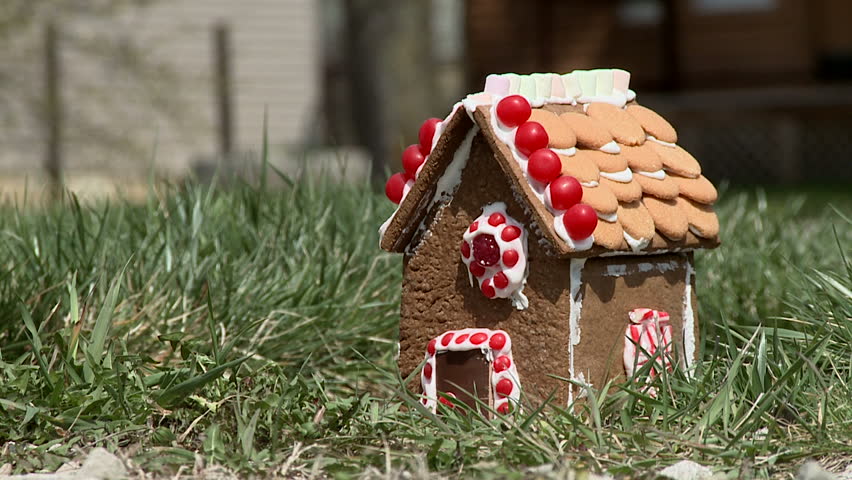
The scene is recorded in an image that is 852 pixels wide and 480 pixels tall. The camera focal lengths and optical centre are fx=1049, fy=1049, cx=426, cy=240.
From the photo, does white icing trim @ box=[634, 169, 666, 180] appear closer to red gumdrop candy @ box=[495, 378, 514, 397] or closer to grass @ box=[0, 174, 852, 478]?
grass @ box=[0, 174, 852, 478]

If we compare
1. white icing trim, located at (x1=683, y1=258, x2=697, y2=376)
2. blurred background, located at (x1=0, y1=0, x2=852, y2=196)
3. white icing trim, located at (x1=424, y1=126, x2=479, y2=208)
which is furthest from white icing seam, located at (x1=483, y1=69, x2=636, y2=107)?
blurred background, located at (x1=0, y1=0, x2=852, y2=196)

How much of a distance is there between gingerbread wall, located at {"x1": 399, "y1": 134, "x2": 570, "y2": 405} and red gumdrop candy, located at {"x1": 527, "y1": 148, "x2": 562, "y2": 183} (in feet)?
0.39

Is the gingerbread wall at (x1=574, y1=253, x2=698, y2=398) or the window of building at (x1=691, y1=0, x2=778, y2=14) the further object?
the window of building at (x1=691, y1=0, x2=778, y2=14)

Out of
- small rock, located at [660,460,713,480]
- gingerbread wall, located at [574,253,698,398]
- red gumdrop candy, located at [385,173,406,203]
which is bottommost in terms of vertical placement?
small rock, located at [660,460,713,480]

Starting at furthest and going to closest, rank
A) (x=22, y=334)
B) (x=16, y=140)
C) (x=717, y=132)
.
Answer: (x=717, y=132) → (x=16, y=140) → (x=22, y=334)

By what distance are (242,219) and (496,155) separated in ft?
4.53

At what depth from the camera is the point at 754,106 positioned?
1359cm

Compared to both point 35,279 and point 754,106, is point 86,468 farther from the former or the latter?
point 754,106

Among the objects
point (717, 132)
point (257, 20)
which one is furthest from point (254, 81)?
point (717, 132)

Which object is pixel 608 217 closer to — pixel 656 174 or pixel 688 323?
pixel 656 174

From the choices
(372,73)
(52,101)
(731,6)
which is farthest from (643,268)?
(731,6)

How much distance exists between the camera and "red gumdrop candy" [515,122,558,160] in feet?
7.45

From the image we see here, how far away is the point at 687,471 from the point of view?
1978 mm

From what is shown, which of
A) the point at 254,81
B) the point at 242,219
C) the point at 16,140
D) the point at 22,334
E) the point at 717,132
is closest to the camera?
the point at 22,334
